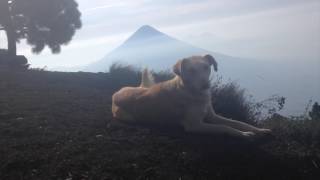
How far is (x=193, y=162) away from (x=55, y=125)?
2.82m

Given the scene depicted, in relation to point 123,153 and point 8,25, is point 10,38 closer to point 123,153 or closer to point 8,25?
point 8,25

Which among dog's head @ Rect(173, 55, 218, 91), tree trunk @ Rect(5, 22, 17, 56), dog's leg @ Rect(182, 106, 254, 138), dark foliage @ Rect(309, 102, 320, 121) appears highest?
tree trunk @ Rect(5, 22, 17, 56)

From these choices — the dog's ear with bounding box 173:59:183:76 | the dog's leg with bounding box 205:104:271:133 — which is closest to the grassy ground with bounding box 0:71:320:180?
the dog's leg with bounding box 205:104:271:133

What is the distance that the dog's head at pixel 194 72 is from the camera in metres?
7.18

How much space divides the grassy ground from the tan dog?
226mm


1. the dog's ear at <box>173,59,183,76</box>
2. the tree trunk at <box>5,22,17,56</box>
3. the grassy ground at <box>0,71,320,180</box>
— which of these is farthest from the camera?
the tree trunk at <box>5,22,17,56</box>

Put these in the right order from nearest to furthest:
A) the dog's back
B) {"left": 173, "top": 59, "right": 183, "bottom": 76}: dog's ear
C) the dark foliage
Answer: {"left": 173, "top": 59, "right": 183, "bottom": 76}: dog's ear
the dog's back
the dark foliage

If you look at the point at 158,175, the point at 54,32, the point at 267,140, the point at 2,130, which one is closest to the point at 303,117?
the point at 267,140

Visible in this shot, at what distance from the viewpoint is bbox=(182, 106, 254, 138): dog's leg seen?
6699 millimetres

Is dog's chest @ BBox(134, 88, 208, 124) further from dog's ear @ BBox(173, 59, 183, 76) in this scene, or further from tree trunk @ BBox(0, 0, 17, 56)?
tree trunk @ BBox(0, 0, 17, 56)

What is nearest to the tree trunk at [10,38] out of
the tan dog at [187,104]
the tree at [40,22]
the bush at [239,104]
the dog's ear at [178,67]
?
the tree at [40,22]

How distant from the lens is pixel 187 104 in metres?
7.35

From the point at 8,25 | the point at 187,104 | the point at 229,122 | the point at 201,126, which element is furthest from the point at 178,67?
the point at 8,25

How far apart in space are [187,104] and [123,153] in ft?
4.97
